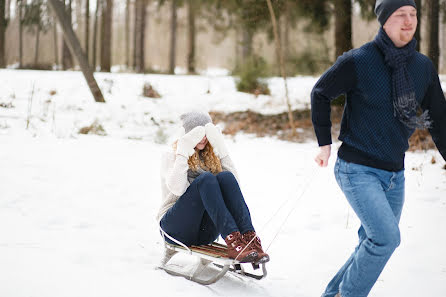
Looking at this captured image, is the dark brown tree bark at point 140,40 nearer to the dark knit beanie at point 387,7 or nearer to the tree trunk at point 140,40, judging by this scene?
the tree trunk at point 140,40

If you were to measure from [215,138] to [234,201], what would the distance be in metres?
0.48

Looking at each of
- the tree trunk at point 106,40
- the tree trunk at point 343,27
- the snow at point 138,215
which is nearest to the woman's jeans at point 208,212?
the snow at point 138,215

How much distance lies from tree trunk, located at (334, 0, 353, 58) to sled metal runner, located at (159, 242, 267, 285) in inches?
290

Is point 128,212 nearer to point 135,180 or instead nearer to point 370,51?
point 135,180

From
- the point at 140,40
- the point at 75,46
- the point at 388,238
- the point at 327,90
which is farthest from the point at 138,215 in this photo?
the point at 140,40

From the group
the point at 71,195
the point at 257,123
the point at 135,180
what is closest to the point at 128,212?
the point at 71,195

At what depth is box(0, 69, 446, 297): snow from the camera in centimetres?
350

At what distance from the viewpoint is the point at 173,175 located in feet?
11.6

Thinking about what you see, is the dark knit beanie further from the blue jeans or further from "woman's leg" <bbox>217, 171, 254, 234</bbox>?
"woman's leg" <bbox>217, 171, 254, 234</bbox>

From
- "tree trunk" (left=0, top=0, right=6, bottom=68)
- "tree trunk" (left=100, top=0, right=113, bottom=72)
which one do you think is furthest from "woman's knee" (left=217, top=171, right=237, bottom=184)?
"tree trunk" (left=100, top=0, right=113, bottom=72)

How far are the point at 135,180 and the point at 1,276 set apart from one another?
303cm

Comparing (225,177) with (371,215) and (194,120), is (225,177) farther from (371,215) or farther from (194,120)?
(371,215)

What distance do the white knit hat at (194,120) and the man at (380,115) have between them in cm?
106

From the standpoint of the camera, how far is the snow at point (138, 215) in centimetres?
350
